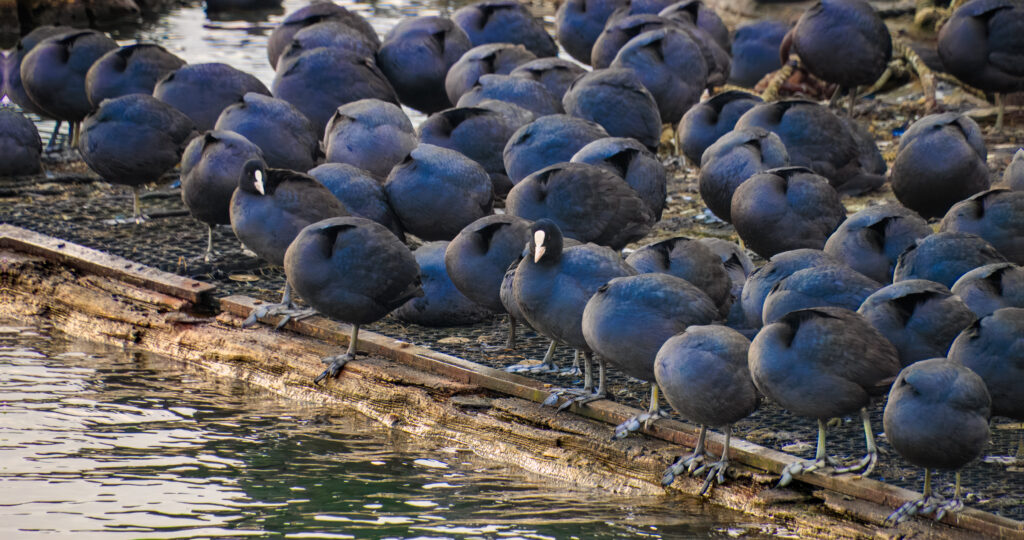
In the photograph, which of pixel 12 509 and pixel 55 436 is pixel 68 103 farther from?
pixel 12 509

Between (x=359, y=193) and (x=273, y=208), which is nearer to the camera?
(x=273, y=208)

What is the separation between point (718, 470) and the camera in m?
6.06

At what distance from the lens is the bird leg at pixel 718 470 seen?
6.04m

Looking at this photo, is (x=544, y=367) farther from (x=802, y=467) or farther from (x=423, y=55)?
(x=423, y=55)

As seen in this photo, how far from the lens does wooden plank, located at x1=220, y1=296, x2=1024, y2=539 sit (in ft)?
17.6

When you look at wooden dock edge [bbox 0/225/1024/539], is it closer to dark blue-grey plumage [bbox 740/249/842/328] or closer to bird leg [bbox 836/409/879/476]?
bird leg [bbox 836/409/879/476]

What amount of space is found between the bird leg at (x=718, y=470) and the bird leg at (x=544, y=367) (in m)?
1.52

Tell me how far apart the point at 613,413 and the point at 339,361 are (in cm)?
181

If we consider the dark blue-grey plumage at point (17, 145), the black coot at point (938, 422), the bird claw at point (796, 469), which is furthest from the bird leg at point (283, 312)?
the dark blue-grey plumage at point (17, 145)

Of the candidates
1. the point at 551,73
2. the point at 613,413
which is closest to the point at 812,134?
the point at 551,73

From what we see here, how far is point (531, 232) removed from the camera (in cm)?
708

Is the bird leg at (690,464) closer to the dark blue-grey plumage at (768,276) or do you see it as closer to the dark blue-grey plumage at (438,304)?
the dark blue-grey plumage at (768,276)

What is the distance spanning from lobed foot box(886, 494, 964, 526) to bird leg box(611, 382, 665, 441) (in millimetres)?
1418

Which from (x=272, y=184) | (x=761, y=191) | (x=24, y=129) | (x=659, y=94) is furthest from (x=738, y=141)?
(x=24, y=129)
